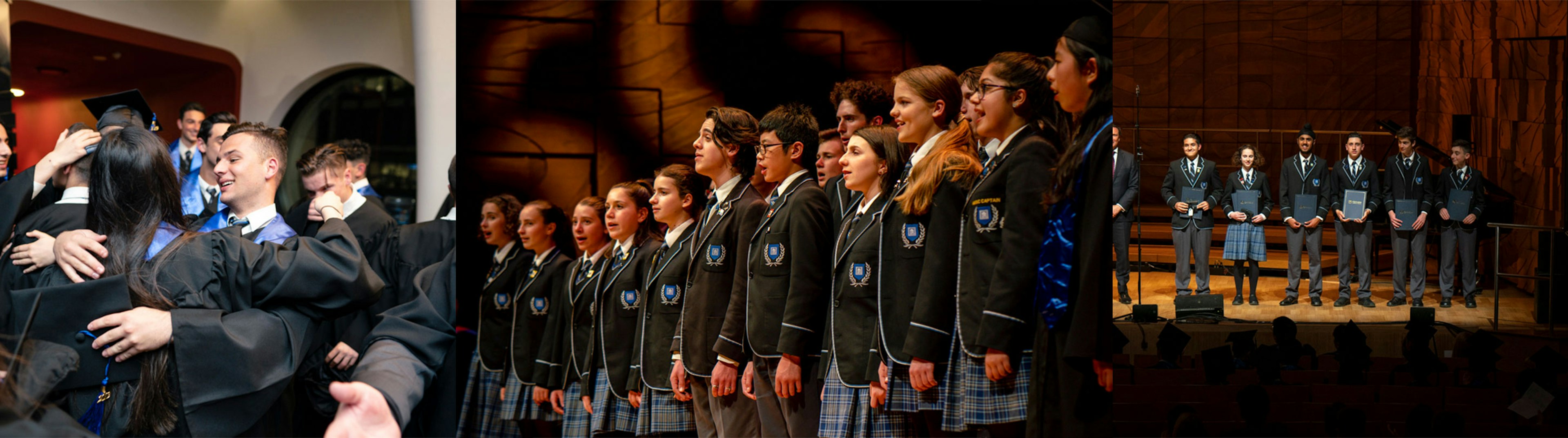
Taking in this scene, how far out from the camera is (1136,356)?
139 inches

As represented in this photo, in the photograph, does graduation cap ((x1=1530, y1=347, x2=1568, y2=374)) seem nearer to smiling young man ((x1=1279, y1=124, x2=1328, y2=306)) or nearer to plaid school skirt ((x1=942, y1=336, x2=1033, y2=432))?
smiling young man ((x1=1279, y1=124, x2=1328, y2=306))

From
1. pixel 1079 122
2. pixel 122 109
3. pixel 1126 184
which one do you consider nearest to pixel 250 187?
pixel 122 109

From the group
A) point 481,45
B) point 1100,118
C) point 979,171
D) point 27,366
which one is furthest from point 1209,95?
point 27,366

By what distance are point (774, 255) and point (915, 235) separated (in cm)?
47

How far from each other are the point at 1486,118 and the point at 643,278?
3.27m

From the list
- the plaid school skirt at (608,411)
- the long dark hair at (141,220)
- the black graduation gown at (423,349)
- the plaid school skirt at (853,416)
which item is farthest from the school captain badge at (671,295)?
the long dark hair at (141,220)

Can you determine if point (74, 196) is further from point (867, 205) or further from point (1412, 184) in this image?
point (1412, 184)

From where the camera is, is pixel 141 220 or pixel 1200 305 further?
pixel 1200 305

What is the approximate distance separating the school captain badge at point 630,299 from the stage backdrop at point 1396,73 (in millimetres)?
2089

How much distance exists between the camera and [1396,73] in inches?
145

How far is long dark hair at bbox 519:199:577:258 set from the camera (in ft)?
10.5

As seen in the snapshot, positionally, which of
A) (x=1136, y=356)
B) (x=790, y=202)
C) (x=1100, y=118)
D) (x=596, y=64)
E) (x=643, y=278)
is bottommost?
(x=1136, y=356)

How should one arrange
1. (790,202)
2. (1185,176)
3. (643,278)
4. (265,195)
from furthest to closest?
(1185,176), (265,195), (643,278), (790,202)

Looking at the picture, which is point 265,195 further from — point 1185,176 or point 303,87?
point 1185,176
